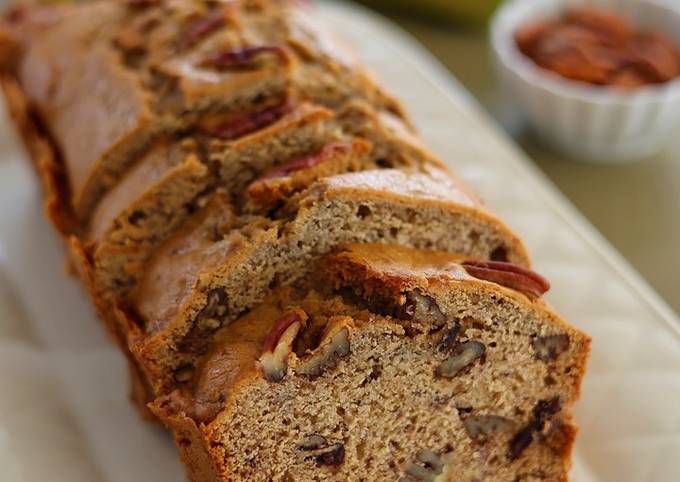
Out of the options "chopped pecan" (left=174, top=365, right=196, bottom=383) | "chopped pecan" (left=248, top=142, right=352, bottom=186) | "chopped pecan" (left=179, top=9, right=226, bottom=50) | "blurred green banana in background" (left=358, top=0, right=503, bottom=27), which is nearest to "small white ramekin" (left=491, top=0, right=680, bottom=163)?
"blurred green banana in background" (left=358, top=0, right=503, bottom=27)

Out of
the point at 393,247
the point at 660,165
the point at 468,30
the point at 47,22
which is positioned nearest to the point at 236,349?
the point at 393,247

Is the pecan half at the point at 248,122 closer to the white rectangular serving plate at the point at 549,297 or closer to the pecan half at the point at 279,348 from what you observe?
the pecan half at the point at 279,348

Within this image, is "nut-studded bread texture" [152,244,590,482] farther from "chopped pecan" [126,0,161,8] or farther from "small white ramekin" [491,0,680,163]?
"small white ramekin" [491,0,680,163]

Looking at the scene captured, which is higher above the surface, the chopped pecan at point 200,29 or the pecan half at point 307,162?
the chopped pecan at point 200,29

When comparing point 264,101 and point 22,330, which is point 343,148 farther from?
point 22,330

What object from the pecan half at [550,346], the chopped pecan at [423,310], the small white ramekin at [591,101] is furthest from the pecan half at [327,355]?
the small white ramekin at [591,101]
